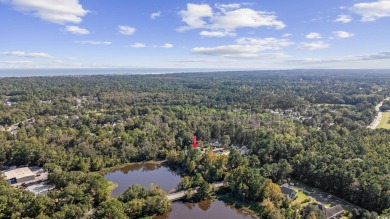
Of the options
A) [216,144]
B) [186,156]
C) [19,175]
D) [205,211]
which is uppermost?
[186,156]

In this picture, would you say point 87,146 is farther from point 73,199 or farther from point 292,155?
point 292,155

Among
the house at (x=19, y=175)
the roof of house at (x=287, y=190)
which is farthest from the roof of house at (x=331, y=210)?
the house at (x=19, y=175)

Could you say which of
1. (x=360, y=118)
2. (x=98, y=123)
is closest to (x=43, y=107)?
(x=98, y=123)

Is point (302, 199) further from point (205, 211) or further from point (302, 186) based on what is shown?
point (205, 211)

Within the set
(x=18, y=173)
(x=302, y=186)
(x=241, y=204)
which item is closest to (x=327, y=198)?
(x=302, y=186)

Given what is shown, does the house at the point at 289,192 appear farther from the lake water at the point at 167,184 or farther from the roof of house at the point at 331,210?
the lake water at the point at 167,184

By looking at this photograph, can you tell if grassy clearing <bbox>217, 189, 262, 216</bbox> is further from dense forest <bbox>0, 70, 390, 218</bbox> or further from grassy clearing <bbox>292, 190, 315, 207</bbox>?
grassy clearing <bbox>292, 190, 315, 207</bbox>

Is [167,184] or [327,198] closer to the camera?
[327,198]

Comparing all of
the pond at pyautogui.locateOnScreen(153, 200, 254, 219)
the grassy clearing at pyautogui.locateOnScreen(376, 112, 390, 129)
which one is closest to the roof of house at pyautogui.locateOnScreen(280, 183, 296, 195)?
the pond at pyautogui.locateOnScreen(153, 200, 254, 219)
